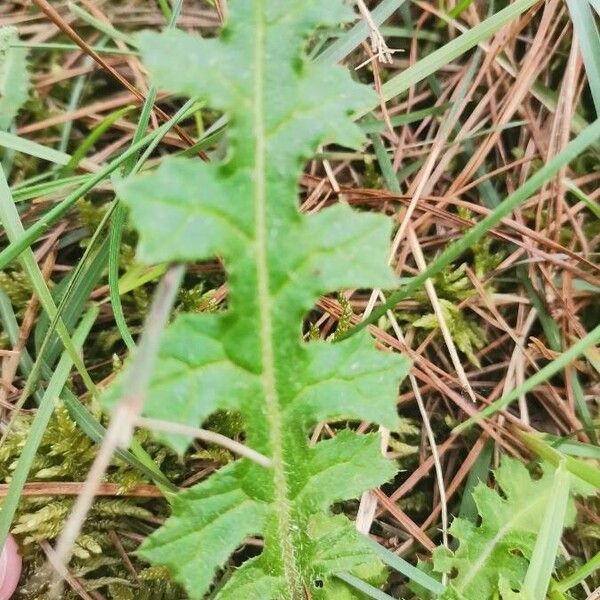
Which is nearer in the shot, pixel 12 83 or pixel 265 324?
Result: pixel 265 324

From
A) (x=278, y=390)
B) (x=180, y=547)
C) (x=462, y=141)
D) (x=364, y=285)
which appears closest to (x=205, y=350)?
(x=278, y=390)

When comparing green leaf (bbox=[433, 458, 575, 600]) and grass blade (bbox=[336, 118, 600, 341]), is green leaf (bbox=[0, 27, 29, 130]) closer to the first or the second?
grass blade (bbox=[336, 118, 600, 341])

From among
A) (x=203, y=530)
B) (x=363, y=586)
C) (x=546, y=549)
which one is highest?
(x=203, y=530)


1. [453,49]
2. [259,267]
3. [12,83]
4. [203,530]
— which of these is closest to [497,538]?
[203,530]

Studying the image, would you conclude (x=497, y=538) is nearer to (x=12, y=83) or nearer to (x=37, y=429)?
(x=37, y=429)

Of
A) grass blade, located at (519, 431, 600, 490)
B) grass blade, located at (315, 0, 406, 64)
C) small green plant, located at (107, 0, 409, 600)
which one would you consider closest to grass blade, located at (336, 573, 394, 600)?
small green plant, located at (107, 0, 409, 600)

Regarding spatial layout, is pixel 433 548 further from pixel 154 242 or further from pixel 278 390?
pixel 154 242
